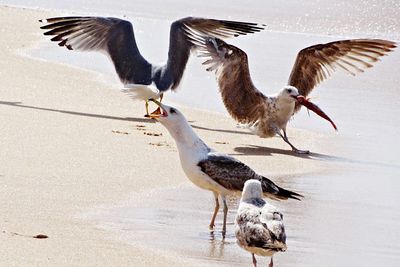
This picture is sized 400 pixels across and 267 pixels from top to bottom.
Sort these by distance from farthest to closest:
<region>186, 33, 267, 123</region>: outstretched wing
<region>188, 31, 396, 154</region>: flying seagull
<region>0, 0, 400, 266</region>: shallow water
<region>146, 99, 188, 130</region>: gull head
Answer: <region>186, 33, 267, 123</region>: outstretched wing
<region>188, 31, 396, 154</region>: flying seagull
<region>146, 99, 188, 130</region>: gull head
<region>0, 0, 400, 266</region>: shallow water

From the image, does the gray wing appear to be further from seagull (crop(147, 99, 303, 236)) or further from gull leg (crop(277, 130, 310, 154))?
gull leg (crop(277, 130, 310, 154))

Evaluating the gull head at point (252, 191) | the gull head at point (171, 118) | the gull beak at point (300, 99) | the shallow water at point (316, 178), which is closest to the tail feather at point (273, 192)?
the shallow water at point (316, 178)

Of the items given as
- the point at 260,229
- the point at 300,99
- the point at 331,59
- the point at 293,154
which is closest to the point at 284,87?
the point at 300,99

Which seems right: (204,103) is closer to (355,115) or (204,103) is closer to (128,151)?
(355,115)

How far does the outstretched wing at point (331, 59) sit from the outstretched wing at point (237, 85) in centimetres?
62

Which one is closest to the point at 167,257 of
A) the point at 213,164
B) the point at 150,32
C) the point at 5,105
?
the point at 213,164

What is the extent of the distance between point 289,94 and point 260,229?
18.7 ft

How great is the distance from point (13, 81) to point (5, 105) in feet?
6.96

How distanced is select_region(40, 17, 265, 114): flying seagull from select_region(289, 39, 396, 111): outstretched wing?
43.2 inches

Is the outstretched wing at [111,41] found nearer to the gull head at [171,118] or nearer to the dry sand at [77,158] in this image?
the dry sand at [77,158]

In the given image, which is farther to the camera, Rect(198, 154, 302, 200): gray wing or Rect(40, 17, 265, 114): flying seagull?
Rect(40, 17, 265, 114): flying seagull

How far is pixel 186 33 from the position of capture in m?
14.0

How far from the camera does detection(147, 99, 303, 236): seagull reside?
8.02 m

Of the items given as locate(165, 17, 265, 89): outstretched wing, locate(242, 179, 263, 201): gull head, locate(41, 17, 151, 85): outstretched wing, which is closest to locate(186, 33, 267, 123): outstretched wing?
locate(165, 17, 265, 89): outstretched wing
